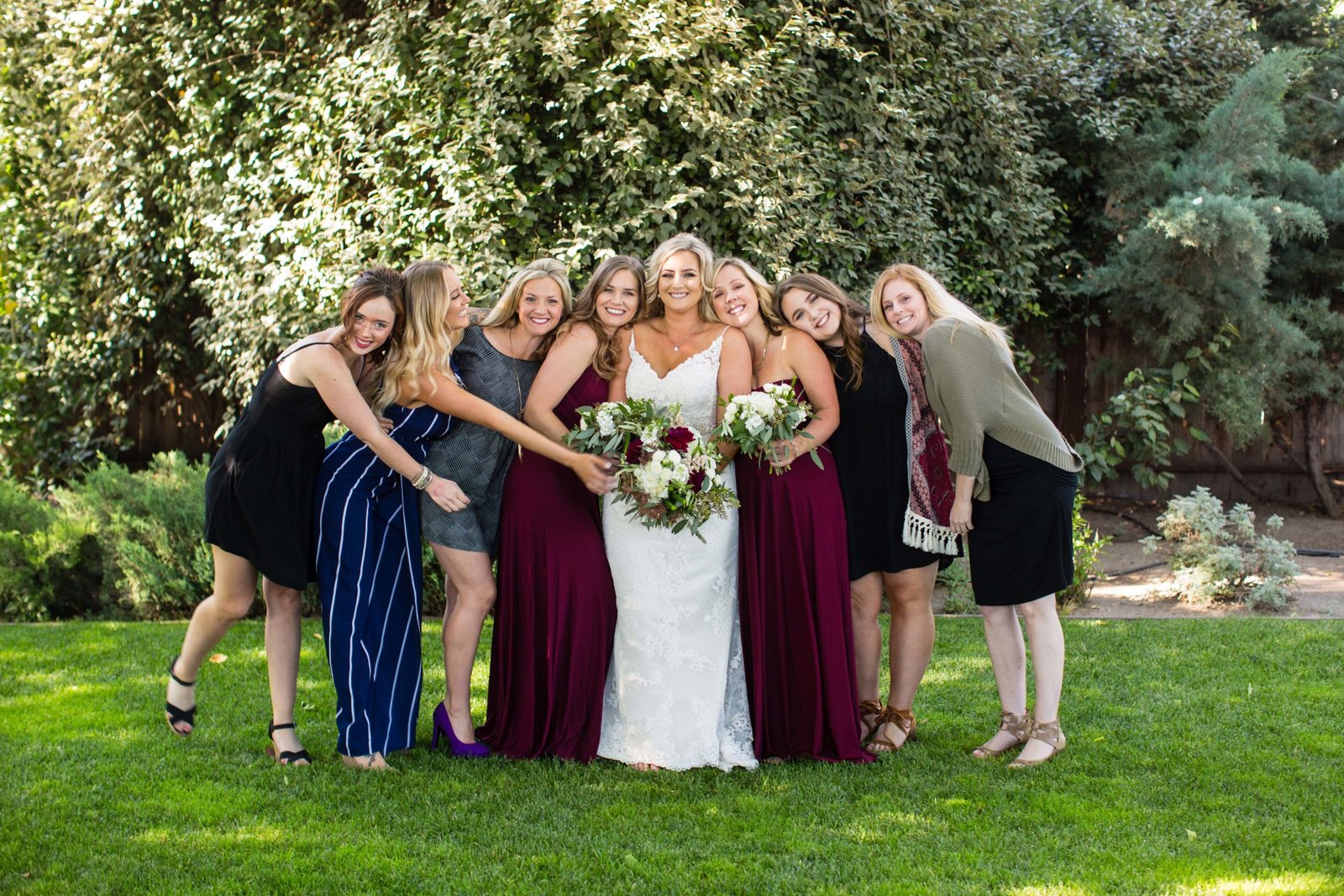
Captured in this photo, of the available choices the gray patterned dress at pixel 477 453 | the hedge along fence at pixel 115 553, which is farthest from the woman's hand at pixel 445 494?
the hedge along fence at pixel 115 553

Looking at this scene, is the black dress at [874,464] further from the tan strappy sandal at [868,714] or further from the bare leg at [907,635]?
the tan strappy sandal at [868,714]

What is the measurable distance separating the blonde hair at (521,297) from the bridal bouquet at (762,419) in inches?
33.7

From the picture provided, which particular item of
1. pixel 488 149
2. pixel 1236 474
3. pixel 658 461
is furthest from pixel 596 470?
pixel 1236 474

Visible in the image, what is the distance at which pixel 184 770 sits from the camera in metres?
4.58

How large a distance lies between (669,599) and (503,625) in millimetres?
706

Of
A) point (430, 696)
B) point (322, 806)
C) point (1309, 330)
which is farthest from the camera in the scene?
point (1309, 330)

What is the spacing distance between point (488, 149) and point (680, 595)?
11.9 ft

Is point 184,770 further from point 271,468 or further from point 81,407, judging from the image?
point 81,407

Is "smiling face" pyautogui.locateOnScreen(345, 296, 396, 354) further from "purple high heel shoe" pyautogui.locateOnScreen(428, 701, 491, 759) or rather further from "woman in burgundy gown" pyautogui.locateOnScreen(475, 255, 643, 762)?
"purple high heel shoe" pyautogui.locateOnScreen(428, 701, 491, 759)

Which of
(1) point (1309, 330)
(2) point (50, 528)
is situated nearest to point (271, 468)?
(2) point (50, 528)

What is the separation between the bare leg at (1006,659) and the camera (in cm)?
471

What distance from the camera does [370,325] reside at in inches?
176

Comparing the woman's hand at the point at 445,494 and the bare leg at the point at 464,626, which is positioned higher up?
the woman's hand at the point at 445,494

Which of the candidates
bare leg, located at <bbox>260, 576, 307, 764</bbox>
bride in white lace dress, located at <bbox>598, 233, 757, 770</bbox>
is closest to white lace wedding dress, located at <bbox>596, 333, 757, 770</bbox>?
bride in white lace dress, located at <bbox>598, 233, 757, 770</bbox>
